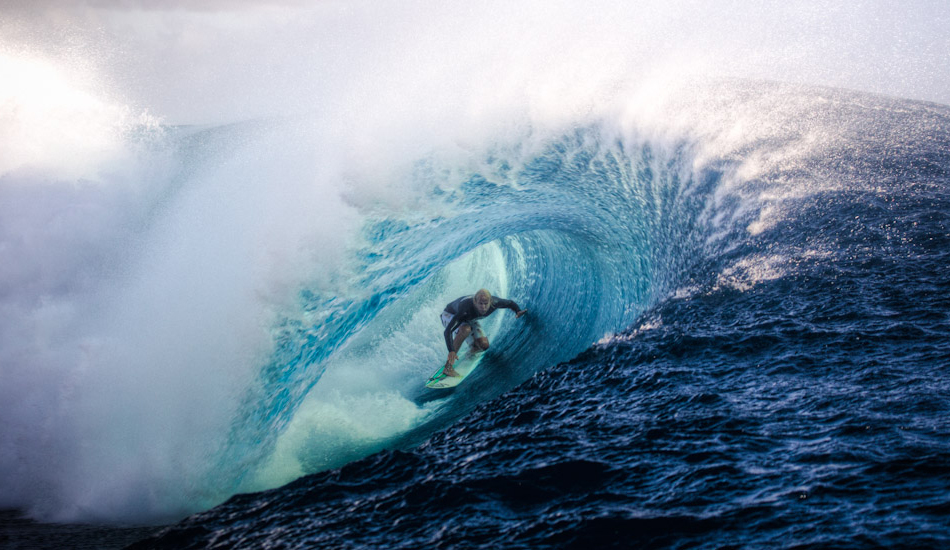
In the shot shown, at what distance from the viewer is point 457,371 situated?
24.3 ft

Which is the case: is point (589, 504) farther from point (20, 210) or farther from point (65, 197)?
point (65, 197)

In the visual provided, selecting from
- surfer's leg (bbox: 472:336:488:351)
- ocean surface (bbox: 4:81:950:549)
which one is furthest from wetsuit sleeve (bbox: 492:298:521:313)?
ocean surface (bbox: 4:81:950:549)

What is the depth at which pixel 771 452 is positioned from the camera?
2.75 m

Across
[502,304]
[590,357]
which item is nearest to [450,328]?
[502,304]

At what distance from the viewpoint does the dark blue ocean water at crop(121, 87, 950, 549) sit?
96.7 inches

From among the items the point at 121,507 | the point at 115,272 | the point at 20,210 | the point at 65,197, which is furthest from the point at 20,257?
the point at 121,507

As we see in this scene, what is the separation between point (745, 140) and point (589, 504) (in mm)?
Result: 6326

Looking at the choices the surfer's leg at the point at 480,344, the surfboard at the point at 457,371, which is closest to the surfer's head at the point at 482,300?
the surfer's leg at the point at 480,344

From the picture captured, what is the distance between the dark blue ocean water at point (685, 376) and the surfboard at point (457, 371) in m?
0.23

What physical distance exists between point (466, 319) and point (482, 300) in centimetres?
47

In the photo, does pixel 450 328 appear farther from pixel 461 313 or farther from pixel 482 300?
pixel 482 300

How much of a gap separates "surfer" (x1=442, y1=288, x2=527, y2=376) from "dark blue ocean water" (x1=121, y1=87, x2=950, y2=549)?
0.45 m

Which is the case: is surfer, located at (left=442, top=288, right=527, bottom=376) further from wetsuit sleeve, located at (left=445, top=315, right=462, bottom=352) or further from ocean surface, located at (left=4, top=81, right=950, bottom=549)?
ocean surface, located at (left=4, top=81, right=950, bottom=549)

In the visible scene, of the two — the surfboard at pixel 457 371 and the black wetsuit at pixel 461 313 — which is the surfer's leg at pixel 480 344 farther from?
the black wetsuit at pixel 461 313
